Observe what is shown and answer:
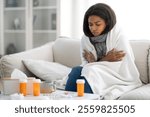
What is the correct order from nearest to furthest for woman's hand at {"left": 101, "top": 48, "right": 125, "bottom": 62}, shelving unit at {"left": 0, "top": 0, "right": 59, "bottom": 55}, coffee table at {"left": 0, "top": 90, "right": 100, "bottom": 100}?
coffee table at {"left": 0, "top": 90, "right": 100, "bottom": 100} → woman's hand at {"left": 101, "top": 48, "right": 125, "bottom": 62} → shelving unit at {"left": 0, "top": 0, "right": 59, "bottom": 55}

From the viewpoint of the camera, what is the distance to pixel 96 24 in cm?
222

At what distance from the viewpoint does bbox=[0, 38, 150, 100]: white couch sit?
2.18 m

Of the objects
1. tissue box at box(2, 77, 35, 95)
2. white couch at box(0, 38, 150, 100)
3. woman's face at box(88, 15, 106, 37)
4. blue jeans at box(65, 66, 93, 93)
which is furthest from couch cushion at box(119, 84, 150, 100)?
tissue box at box(2, 77, 35, 95)

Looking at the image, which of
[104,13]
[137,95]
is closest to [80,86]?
[137,95]

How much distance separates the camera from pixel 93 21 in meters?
2.21

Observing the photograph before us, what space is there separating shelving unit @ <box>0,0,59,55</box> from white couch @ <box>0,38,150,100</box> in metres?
0.84

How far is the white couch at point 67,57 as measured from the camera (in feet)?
7.14

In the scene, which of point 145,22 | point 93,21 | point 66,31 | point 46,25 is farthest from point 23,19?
point 93,21

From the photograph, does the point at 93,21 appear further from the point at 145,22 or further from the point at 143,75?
the point at 145,22

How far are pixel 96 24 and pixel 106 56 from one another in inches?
9.8

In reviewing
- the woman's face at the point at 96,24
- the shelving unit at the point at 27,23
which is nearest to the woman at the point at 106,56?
the woman's face at the point at 96,24

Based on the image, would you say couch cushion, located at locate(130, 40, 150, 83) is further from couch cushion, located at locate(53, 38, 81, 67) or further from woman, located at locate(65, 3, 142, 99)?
couch cushion, located at locate(53, 38, 81, 67)

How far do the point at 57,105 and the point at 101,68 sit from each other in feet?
2.51

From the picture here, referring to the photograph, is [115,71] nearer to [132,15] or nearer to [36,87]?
[36,87]
